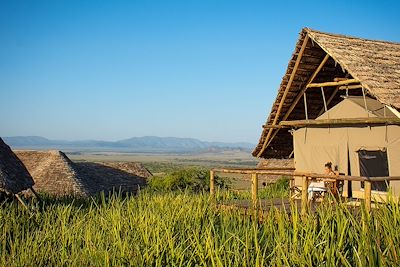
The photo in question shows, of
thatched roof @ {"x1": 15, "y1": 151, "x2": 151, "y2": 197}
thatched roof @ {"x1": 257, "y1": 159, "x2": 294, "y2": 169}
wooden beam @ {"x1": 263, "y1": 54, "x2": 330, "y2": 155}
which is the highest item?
wooden beam @ {"x1": 263, "y1": 54, "x2": 330, "y2": 155}

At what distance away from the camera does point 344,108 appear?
10.8 metres

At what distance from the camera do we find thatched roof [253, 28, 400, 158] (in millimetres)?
8875

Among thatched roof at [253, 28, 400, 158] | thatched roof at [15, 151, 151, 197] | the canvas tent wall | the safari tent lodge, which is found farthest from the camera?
thatched roof at [15, 151, 151, 197]

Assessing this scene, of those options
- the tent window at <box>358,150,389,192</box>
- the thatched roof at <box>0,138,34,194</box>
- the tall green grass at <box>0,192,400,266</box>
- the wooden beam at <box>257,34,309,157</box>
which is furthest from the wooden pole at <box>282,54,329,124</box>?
the thatched roof at <box>0,138,34,194</box>

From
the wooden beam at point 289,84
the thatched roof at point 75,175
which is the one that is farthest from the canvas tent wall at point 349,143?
the thatched roof at point 75,175

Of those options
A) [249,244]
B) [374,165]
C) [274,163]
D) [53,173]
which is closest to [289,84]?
[374,165]

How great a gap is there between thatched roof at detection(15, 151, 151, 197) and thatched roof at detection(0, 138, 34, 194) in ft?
20.4

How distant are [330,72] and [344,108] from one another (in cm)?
101

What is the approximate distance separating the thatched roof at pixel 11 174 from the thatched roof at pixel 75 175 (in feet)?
20.4

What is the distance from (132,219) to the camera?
6477mm

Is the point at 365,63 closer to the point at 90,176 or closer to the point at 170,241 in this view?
the point at 170,241

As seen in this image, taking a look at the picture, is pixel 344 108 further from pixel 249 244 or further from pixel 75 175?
pixel 75 175

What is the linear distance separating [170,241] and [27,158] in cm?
2179

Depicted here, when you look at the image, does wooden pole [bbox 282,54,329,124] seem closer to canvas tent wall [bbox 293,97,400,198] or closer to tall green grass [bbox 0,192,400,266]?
canvas tent wall [bbox 293,97,400,198]
